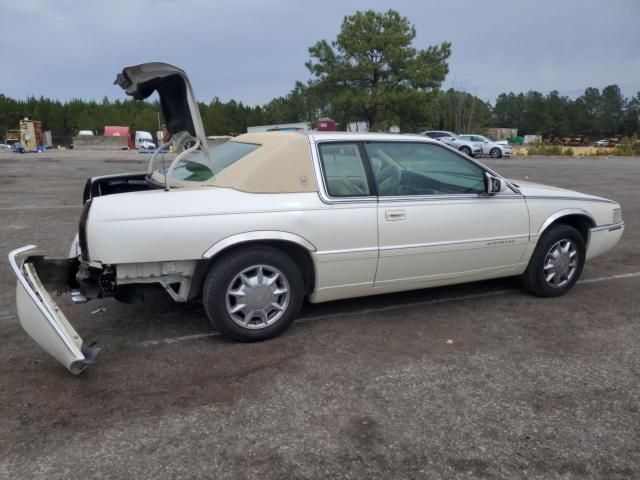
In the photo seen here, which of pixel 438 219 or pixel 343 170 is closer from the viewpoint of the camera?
pixel 343 170

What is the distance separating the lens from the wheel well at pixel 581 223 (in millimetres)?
5125

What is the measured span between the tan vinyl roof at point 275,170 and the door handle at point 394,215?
0.58 m

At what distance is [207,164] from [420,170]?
1695 millimetres

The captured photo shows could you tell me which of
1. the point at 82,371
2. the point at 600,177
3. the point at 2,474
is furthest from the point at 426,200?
the point at 600,177

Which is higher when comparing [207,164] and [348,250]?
[207,164]

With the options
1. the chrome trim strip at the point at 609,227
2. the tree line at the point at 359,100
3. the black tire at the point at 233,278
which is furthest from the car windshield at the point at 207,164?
the tree line at the point at 359,100

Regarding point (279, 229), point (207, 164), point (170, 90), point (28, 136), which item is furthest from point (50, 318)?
point (28, 136)

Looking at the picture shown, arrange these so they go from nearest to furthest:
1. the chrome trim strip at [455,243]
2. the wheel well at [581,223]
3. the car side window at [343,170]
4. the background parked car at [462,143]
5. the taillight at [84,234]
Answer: the taillight at [84,234] < the car side window at [343,170] < the chrome trim strip at [455,243] < the wheel well at [581,223] < the background parked car at [462,143]

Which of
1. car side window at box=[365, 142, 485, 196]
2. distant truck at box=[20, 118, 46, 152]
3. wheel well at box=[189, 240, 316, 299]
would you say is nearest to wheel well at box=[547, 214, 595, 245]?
car side window at box=[365, 142, 485, 196]

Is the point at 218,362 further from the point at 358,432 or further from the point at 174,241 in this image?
the point at 358,432

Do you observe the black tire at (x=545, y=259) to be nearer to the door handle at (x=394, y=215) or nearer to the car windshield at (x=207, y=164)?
the door handle at (x=394, y=215)

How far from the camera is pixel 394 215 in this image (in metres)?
4.18

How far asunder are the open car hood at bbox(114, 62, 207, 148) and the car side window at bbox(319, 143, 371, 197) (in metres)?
0.92

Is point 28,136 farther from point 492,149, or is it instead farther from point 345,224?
point 345,224
